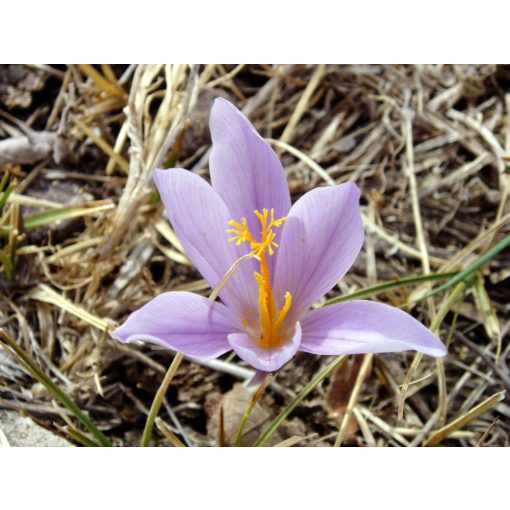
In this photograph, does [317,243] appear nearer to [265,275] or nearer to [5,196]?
[265,275]

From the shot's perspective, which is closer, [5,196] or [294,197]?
[5,196]

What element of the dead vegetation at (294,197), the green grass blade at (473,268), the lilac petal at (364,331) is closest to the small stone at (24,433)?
the dead vegetation at (294,197)

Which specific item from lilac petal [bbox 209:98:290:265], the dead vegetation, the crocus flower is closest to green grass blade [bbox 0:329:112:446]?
the dead vegetation

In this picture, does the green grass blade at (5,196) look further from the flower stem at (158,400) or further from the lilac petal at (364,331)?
the lilac petal at (364,331)

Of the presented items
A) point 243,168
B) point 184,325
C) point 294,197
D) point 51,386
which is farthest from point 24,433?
point 294,197

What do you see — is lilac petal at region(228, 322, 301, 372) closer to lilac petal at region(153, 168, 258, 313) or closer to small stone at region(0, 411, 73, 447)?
lilac petal at region(153, 168, 258, 313)
